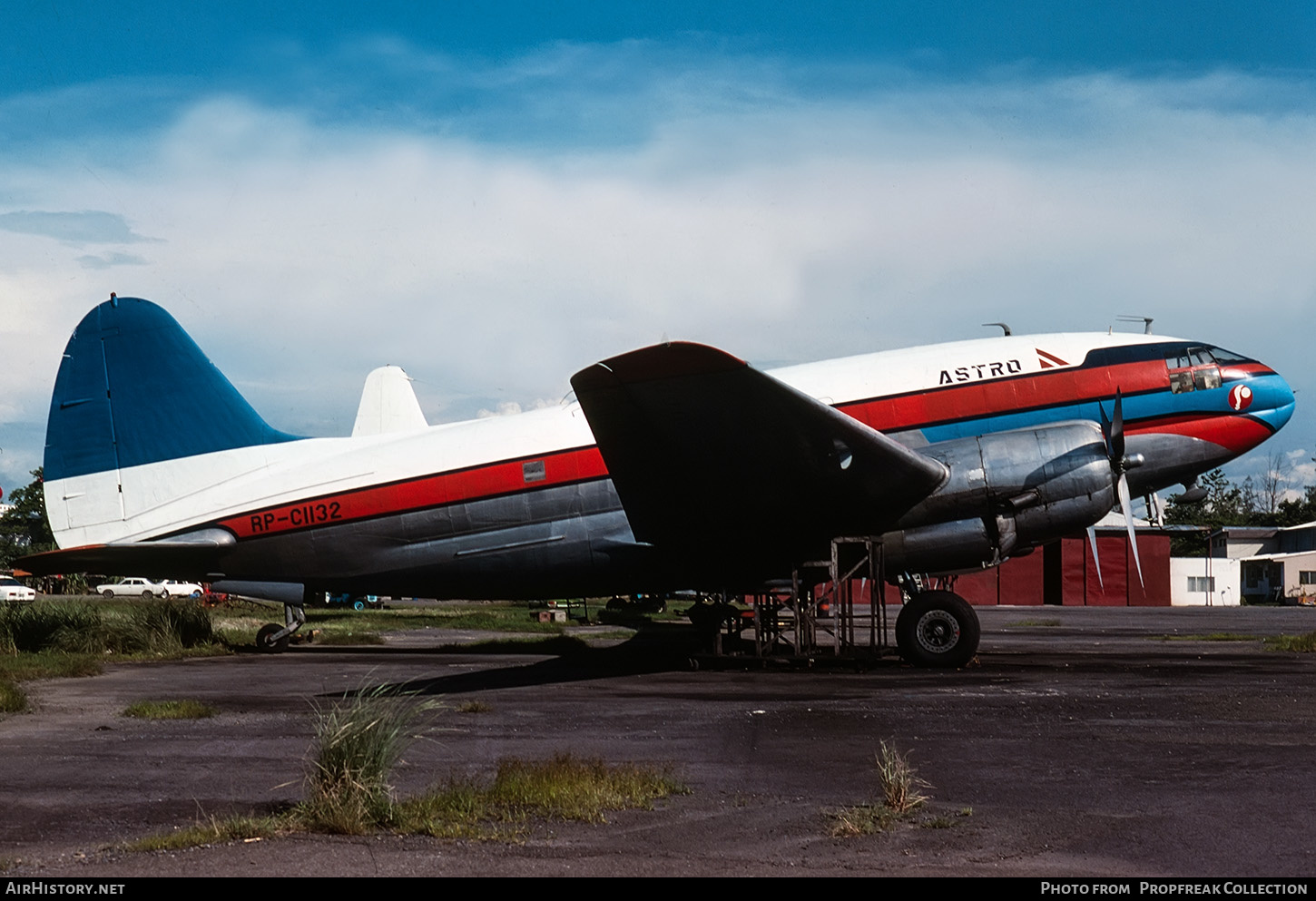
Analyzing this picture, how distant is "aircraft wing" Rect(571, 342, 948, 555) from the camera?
15203 mm

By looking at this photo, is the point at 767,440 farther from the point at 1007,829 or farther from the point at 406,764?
the point at 1007,829

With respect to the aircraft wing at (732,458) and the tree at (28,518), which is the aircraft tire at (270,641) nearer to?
the aircraft wing at (732,458)

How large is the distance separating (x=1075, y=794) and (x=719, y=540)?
433 inches

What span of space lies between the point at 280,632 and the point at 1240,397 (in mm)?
20370

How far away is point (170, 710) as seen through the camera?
13.5 metres

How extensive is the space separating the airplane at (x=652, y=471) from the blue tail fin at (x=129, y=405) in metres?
0.04

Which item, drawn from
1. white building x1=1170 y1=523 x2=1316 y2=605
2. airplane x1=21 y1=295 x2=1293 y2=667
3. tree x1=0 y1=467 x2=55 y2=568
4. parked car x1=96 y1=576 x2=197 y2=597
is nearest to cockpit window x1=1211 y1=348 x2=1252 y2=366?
airplane x1=21 y1=295 x2=1293 y2=667

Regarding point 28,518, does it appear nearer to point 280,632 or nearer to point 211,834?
point 280,632

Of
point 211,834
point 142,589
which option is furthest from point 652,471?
point 142,589

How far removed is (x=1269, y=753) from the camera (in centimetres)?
1012

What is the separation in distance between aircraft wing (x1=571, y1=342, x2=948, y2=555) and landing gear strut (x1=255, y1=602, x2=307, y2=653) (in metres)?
9.04

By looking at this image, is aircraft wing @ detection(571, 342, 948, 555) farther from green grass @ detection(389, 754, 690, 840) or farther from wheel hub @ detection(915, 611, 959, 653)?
green grass @ detection(389, 754, 690, 840)

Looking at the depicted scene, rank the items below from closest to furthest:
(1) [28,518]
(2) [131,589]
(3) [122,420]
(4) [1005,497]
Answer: (4) [1005,497]
(3) [122,420]
(2) [131,589]
(1) [28,518]

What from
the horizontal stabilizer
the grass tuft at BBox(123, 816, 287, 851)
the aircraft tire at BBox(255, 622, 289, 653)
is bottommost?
the aircraft tire at BBox(255, 622, 289, 653)
